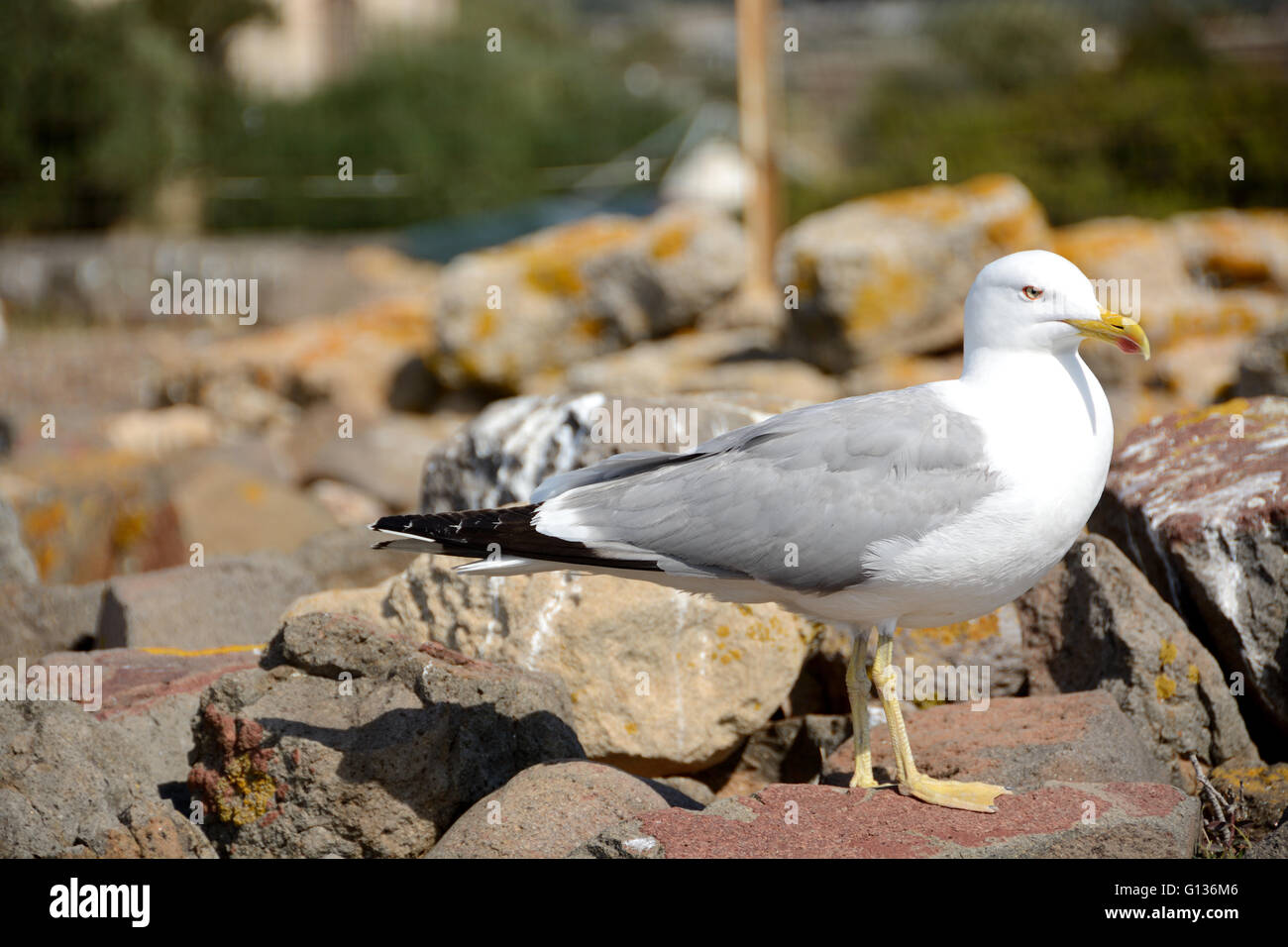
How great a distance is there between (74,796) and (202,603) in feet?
6.61

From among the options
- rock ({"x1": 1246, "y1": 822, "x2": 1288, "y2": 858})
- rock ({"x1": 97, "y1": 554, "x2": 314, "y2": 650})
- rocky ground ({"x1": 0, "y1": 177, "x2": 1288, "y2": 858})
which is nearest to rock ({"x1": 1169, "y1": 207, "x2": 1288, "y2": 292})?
rocky ground ({"x1": 0, "y1": 177, "x2": 1288, "y2": 858})

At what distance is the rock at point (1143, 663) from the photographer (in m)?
4.92

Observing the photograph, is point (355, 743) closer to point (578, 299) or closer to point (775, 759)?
point (775, 759)

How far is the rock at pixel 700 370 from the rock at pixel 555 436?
9.80ft

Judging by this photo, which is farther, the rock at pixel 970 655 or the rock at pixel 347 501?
the rock at pixel 347 501

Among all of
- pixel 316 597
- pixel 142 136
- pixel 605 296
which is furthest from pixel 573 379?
pixel 142 136

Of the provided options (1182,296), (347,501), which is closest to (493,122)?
(1182,296)

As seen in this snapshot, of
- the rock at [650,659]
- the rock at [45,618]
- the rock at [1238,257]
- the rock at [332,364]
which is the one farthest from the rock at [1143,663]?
the rock at [332,364]

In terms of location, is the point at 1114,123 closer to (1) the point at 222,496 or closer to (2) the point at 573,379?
(2) the point at 573,379

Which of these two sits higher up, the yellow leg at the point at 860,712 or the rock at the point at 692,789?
the yellow leg at the point at 860,712

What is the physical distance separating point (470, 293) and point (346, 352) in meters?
1.98

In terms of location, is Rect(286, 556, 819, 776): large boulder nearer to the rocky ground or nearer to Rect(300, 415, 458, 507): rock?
the rocky ground

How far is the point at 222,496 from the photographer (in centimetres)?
818

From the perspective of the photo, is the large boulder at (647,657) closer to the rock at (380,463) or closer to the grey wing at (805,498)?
the grey wing at (805,498)
